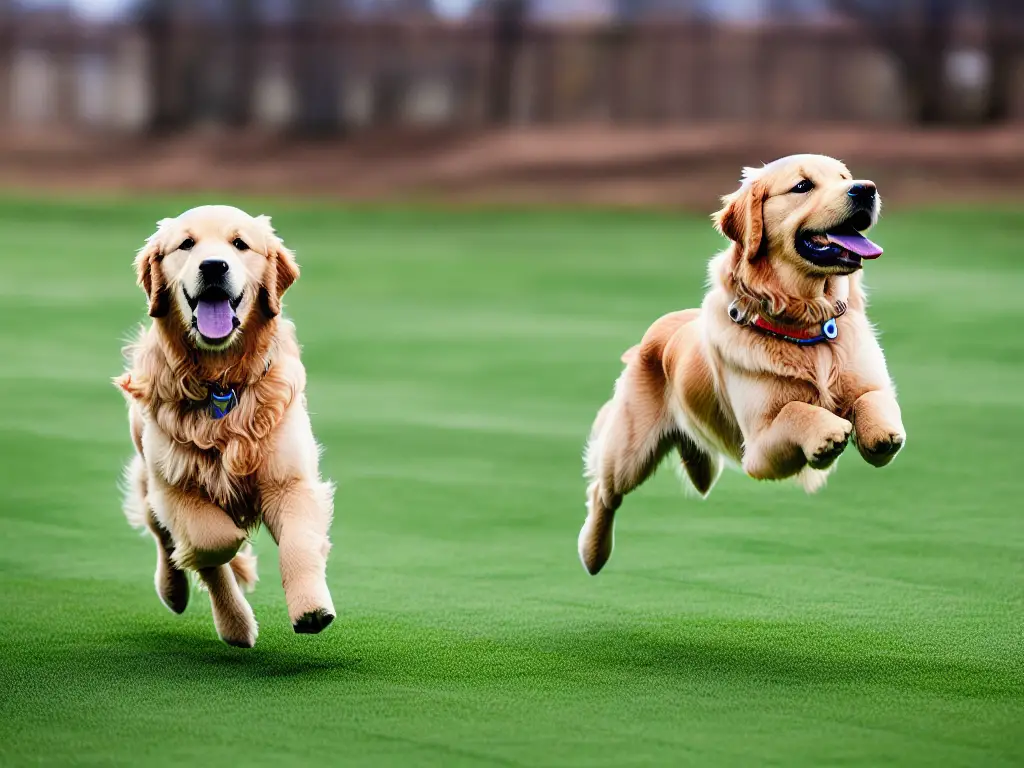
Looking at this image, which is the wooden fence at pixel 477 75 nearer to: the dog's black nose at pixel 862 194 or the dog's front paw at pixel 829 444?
the dog's black nose at pixel 862 194

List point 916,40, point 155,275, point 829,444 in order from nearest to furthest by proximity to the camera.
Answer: point 829,444
point 155,275
point 916,40

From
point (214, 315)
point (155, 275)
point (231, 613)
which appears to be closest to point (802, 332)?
point (214, 315)

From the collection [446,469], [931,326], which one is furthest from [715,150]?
[446,469]

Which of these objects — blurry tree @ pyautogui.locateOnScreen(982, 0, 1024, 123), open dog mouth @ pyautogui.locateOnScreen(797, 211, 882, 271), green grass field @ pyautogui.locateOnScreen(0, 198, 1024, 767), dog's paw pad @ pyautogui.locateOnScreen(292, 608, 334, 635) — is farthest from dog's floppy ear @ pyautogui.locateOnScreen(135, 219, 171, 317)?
blurry tree @ pyautogui.locateOnScreen(982, 0, 1024, 123)

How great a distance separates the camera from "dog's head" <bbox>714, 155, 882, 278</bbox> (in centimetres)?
527

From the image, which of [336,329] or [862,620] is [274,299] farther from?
[336,329]

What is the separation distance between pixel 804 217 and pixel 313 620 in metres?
1.96

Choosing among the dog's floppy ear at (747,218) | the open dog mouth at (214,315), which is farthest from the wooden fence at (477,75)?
the open dog mouth at (214,315)

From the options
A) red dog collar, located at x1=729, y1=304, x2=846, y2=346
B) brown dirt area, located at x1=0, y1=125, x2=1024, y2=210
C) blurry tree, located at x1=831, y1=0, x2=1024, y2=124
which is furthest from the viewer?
blurry tree, located at x1=831, y1=0, x2=1024, y2=124

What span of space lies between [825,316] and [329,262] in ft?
47.1

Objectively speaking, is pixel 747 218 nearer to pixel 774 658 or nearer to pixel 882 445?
pixel 882 445

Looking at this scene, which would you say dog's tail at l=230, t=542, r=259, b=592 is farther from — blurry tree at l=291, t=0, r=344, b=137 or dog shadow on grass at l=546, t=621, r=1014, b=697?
blurry tree at l=291, t=0, r=344, b=137

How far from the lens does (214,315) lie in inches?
215

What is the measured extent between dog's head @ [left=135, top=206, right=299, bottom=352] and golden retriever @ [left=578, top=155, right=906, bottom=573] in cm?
147
